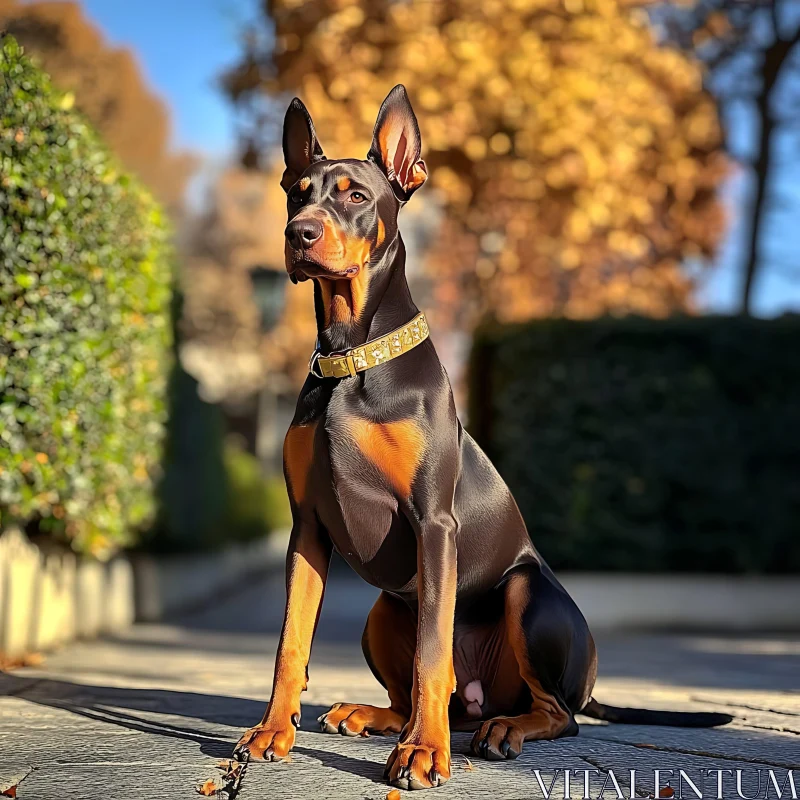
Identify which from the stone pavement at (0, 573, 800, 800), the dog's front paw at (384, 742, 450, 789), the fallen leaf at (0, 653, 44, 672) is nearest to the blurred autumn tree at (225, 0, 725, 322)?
the stone pavement at (0, 573, 800, 800)

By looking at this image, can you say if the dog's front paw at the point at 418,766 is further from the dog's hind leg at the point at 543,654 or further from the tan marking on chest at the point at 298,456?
the tan marking on chest at the point at 298,456

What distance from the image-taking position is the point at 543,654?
10.8 feet

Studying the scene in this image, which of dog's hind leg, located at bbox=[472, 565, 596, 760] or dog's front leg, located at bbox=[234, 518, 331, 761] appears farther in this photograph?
dog's hind leg, located at bbox=[472, 565, 596, 760]

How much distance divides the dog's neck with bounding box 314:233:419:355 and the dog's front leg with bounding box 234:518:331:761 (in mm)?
587

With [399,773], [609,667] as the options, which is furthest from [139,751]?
[609,667]

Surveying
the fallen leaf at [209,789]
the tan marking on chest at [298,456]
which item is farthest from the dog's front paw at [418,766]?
the tan marking on chest at [298,456]

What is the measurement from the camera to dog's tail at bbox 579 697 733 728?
143 inches

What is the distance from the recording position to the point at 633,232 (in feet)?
44.0

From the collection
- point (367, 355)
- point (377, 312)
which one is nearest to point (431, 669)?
point (367, 355)

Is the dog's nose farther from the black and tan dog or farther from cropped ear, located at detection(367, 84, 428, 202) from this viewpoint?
cropped ear, located at detection(367, 84, 428, 202)

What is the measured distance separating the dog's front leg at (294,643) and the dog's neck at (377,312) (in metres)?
0.59

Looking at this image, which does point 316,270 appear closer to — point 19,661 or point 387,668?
point 387,668

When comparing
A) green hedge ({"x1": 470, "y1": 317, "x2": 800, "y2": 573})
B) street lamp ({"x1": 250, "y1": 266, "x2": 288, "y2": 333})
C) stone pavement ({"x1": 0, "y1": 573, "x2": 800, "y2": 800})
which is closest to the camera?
stone pavement ({"x1": 0, "y1": 573, "x2": 800, "y2": 800})

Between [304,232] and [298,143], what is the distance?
2.23ft
